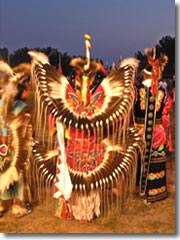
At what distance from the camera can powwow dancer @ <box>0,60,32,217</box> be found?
2.06 metres

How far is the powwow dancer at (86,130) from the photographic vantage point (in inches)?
80.5

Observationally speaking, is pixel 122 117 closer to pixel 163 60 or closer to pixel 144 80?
pixel 144 80

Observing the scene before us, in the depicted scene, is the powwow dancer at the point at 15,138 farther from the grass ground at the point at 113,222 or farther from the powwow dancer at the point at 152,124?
the powwow dancer at the point at 152,124

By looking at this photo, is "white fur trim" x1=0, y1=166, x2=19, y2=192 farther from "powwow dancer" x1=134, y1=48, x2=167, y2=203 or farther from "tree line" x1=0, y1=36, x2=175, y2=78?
"powwow dancer" x1=134, y1=48, x2=167, y2=203

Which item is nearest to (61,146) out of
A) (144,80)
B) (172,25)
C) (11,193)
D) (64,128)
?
(64,128)

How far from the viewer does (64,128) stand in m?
2.09

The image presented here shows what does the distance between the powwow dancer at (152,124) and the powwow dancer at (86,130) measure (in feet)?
0.33

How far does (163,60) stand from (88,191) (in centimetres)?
97

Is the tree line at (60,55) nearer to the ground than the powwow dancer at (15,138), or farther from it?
farther from it

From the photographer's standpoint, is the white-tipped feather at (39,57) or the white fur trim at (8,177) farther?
the white fur trim at (8,177)

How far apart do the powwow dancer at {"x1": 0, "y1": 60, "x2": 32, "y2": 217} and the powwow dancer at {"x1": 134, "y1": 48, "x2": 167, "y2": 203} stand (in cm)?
74

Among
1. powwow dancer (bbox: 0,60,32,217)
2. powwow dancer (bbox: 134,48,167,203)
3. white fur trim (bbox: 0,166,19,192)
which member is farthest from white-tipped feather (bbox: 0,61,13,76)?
powwow dancer (bbox: 134,48,167,203)

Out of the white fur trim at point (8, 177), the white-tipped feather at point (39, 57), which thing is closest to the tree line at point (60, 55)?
the white-tipped feather at point (39, 57)

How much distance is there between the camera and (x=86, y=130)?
2.07m
